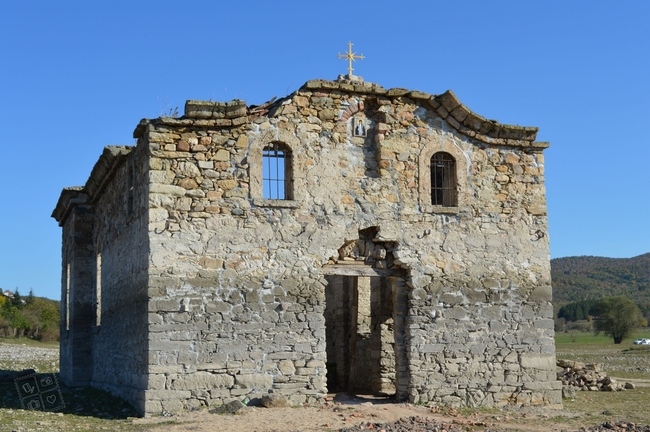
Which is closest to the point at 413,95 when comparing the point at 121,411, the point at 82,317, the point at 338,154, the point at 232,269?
the point at 338,154

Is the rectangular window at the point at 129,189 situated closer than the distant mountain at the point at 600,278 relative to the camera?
Yes

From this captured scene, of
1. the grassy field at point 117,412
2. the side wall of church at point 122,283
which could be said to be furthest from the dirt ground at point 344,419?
the side wall of church at point 122,283

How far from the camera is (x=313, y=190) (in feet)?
41.0

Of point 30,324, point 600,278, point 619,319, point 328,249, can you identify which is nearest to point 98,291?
point 328,249

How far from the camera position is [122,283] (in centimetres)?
1390

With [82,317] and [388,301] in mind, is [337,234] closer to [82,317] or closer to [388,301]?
[388,301]

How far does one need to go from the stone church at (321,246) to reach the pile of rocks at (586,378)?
352cm

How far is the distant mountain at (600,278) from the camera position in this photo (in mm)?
71938

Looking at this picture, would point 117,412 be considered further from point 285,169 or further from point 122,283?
point 285,169

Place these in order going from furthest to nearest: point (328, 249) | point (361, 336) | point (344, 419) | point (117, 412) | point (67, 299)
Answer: point (67, 299), point (361, 336), point (328, 249), point (117, 412), point (344, 419)

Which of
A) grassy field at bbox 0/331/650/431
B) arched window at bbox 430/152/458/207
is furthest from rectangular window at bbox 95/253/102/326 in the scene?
arched window at bbox 430/152/458/207

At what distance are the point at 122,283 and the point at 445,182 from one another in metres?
6.07

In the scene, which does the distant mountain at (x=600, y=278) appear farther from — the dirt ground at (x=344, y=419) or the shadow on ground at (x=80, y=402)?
the dirt ground at (x=344, y=419)

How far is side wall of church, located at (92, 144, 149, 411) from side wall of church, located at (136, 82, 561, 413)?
540mm
